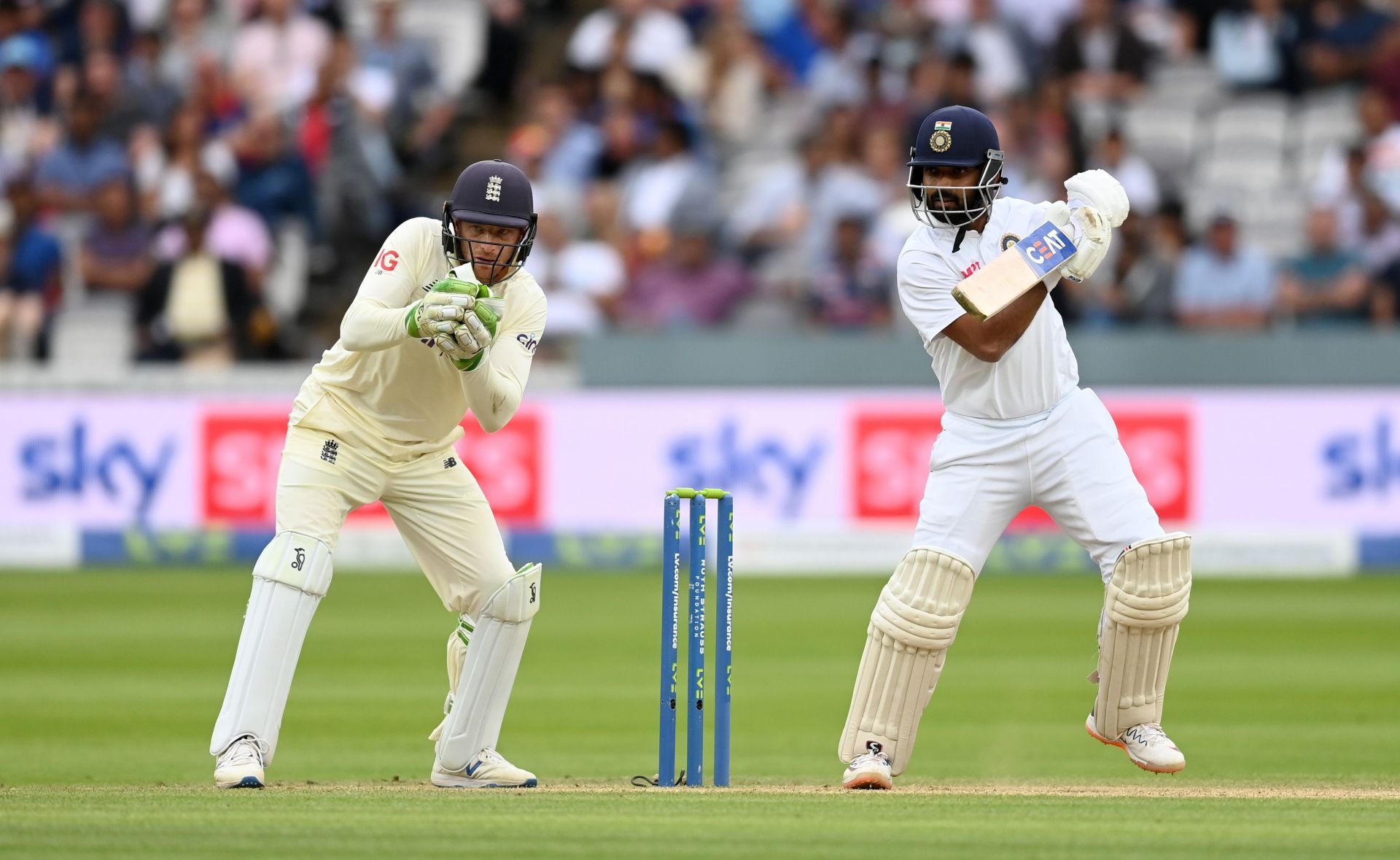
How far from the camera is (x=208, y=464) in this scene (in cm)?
1212

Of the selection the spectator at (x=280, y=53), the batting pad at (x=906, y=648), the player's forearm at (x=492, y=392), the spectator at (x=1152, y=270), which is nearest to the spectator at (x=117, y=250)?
the spectator at (x=280, y=53)

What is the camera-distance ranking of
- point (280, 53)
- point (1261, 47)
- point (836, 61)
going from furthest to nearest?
point (280, 53) < point (836, 61) < point (1261, 47)

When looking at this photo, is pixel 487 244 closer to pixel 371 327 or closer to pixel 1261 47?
pixel 371 327

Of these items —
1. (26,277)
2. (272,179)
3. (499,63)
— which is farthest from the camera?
(499,63)

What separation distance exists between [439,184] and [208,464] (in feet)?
9.88

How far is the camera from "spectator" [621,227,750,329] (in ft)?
41.5

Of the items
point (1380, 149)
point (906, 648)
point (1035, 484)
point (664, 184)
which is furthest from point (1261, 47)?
point (906, 648)

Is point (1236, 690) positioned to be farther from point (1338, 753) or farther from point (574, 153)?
point (574, 153)

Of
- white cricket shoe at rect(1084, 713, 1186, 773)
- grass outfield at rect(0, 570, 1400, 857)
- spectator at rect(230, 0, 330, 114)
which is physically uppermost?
spectator at rect(230, 0, 330, 114)

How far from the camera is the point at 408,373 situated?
5.47 m

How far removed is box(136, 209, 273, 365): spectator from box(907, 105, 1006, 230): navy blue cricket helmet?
26.4 ft

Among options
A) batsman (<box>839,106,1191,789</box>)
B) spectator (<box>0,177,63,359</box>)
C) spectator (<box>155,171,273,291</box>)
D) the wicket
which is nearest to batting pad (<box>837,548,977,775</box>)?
batsman (<box>839,106,1191,789</box>)

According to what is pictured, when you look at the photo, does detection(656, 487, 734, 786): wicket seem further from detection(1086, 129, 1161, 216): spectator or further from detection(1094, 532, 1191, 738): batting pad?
detection(1086, 129, 1161, 216): spectator

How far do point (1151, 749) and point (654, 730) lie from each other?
83.6 inches
